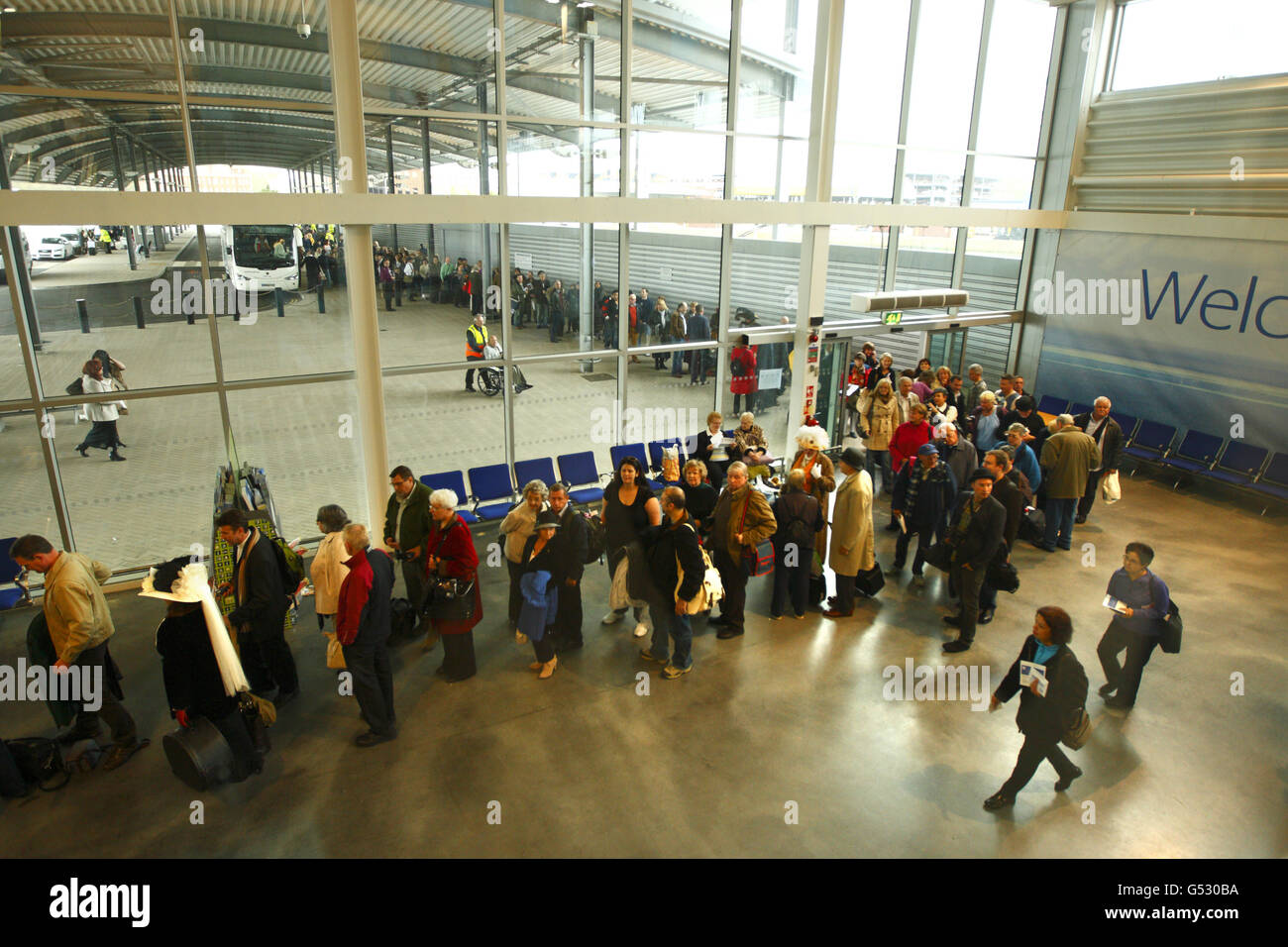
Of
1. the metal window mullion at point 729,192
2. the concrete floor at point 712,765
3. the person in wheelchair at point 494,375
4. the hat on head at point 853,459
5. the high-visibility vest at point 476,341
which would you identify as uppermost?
the metal window mullion at point 729,192

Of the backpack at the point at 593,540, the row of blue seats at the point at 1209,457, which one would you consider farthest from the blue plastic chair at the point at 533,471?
the row of blue seats at the point at 1209,457

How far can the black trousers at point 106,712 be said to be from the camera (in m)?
Answer: 4.90

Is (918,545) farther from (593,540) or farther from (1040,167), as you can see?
(1040,167)

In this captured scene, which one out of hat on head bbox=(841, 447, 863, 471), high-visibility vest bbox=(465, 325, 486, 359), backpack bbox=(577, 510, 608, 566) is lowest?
backpack bbox=(577, 510, 608, 566)

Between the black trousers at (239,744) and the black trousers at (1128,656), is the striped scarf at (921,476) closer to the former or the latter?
the black trousers at (1128,656)

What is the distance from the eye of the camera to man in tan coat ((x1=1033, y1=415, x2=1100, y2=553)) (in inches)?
318

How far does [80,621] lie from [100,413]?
3.65m

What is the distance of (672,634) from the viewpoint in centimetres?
594

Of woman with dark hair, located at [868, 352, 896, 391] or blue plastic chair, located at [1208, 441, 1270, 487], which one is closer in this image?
blue plastic chair, located at [1208, 441, 1270, 487]

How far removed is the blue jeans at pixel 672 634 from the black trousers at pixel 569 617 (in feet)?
2.08

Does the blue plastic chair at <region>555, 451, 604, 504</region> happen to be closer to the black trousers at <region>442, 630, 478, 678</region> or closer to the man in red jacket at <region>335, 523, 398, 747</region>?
the black trousers at <region>442, 630, 478, 678</region>

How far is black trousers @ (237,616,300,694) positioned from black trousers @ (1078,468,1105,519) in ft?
27.7

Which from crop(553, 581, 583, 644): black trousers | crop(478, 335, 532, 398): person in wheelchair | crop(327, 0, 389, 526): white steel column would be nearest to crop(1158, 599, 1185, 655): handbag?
crop(553, 581, 583, 644): black trousers

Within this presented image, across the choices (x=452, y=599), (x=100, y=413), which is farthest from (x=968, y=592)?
(x=100, y=413)
